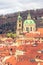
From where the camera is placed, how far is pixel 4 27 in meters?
107

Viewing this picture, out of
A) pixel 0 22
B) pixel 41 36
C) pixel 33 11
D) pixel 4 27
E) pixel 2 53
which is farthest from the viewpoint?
pixel 33 11

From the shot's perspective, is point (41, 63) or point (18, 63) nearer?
point (41, 63)

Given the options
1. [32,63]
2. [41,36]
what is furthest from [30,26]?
[32,63]

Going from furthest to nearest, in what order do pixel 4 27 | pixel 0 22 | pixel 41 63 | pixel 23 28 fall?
pixel 0 22, pixel 4 27, pixel 23 28, pixel 41 63

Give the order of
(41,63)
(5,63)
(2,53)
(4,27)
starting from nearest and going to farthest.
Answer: (41,63) < (5,63) < (2,53) < (4,27)

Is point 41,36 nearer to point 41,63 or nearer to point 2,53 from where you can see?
point 2,53

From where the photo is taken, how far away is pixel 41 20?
111 m

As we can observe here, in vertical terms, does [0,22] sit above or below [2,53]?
below

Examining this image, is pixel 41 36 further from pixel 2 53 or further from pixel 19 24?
pixel 2 53

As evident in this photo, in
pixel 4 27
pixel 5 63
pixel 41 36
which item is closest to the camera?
pixel 5 63

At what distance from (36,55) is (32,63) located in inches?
155

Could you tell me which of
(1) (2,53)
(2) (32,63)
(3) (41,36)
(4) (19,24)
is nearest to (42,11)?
(4) (19,24)

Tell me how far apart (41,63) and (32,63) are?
77 centimetres

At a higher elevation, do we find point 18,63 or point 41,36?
point 18,63
